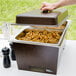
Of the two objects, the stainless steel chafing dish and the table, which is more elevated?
the stainless steel chafing dish

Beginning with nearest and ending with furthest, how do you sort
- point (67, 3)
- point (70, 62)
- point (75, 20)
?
point (70, 62) < point (67, 3) < point (75, 20)

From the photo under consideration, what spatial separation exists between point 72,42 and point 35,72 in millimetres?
714

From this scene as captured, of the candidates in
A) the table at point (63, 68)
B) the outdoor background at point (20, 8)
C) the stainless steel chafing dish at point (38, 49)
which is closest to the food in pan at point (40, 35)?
the stainless steel chafing dish at point (38, 49)

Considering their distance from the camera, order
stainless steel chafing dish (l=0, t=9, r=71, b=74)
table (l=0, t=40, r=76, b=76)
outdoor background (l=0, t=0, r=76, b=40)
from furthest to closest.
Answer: outdoor background (l=0, t=0, r=76, b=40)
table (l=0, t=40, r=76, b=76)
stainless steel chafing dish (l=0, t=9, r=71, b=74)

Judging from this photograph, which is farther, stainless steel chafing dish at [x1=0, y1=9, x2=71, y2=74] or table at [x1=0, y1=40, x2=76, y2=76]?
table at [x1=0, y1=40, x2=76, y2=76]

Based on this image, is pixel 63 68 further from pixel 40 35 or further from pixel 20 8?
pixel 20 8

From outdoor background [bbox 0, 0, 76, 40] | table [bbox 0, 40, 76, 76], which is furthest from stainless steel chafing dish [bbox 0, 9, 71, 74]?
outdoor background [bbox 0, 0, 76, 40]

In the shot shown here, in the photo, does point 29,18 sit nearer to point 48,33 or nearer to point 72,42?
point 48,33

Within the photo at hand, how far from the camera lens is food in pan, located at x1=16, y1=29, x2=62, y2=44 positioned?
3.66ft

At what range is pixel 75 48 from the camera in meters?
1.53

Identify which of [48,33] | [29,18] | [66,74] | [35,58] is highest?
[29,18]

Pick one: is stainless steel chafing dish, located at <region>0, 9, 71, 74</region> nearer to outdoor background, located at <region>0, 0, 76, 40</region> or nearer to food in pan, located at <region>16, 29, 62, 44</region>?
food in pan, located at <region>16, 29, 62, 44</region>

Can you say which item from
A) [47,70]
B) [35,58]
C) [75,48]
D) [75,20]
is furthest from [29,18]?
[75,20]

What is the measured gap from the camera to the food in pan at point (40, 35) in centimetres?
112
